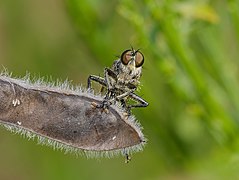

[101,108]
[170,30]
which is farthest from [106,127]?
[170,30]

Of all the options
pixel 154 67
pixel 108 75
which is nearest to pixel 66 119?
pixel 108 75

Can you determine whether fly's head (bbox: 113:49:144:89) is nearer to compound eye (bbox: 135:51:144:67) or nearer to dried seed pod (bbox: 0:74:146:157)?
compound eye (bbox: 135:51:144:67)

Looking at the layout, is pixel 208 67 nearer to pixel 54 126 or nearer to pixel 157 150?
pixel 157 150

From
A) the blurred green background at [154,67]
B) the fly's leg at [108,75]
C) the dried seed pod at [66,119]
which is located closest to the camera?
the dried seed pod at [66,119]

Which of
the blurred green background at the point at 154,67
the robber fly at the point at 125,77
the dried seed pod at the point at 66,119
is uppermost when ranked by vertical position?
the blurred green background at the point at 154,67

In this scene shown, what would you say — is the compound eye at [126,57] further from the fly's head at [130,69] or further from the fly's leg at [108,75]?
the fly's leg at [108,75]

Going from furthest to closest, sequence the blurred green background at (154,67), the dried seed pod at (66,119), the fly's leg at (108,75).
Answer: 1. the blurred green background at (154,67)
2. the fly's leg at (108,75)
3. the dried seed pod at (66,119)

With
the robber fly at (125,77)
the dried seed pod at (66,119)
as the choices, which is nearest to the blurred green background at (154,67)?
the robber fly at (125,77)

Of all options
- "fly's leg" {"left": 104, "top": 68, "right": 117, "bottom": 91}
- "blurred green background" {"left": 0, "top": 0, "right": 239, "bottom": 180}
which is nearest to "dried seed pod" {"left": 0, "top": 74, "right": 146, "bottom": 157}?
"fly's leg" {"left": 104, "top": 68, "right": 117, "bottom": 91}

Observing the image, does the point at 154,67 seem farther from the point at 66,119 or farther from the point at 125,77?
the point at 66,119
